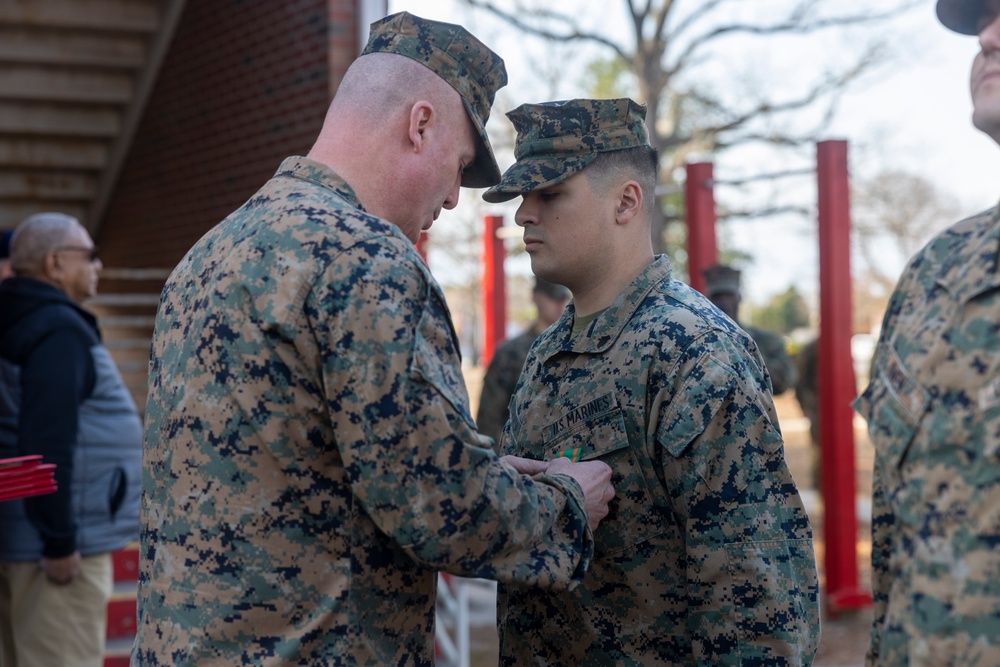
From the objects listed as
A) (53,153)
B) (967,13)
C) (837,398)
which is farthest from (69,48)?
(967,13)

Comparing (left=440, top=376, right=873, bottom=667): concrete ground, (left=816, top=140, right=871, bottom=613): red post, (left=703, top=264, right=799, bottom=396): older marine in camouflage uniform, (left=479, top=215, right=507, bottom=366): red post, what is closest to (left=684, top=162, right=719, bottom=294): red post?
(left=703, top=264, right=799, bottom=396): older marine in camouflage uniform

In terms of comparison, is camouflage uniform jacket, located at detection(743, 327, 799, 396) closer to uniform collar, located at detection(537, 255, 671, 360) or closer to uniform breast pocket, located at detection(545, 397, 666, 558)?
uniform collar, located at detection(537, 255, 671, 360)

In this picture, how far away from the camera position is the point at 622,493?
233cm

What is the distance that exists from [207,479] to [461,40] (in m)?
0.96

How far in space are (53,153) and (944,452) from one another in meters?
9.37

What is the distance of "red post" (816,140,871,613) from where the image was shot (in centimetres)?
732

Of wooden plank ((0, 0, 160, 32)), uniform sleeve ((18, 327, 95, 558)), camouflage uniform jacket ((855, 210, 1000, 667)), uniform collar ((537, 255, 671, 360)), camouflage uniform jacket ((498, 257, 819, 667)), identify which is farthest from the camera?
wooden plank ((0, 0, 160, 32))

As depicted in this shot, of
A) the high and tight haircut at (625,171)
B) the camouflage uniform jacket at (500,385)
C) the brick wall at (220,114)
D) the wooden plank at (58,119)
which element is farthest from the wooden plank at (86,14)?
the high and tight haircut at (625,171)

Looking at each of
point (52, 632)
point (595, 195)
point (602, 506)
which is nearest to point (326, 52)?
point (52, 632)

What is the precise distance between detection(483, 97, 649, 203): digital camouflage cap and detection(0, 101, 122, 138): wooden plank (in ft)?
24.8

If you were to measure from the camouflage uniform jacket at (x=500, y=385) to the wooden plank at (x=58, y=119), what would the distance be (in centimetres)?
504

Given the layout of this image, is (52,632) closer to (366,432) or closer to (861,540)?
(366,432)

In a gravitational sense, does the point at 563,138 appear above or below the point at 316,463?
above

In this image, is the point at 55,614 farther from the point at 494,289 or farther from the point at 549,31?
the point at 549,31
